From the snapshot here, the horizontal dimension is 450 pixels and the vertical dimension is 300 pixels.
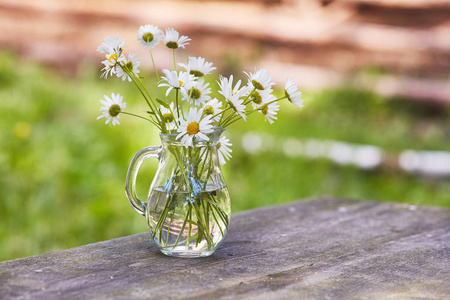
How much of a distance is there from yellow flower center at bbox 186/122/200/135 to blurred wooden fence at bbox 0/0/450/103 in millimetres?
4140

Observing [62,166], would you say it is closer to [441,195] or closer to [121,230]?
[121,230]

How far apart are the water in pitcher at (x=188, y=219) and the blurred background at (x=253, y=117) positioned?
1499 millimetres

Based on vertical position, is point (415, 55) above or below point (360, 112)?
above

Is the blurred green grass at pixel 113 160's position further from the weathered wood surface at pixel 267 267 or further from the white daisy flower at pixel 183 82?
the white daisy flower at pixel 183 82

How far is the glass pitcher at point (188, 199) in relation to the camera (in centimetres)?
119

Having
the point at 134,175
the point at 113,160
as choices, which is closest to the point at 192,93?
the point at 134,175

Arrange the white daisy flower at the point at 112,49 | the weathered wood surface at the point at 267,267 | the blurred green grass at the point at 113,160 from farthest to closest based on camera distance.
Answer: the blurred green grass at the point at 113,160
the white daisy flower at the point at 112,49
the weathered wood surface at the point at 267,267

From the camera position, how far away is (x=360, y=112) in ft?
16.4

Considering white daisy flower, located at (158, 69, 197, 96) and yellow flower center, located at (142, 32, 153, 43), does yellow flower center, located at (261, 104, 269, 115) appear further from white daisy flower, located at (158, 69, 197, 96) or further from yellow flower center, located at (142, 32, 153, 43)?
yellow flower center, located at (142, 32, 153, 43)

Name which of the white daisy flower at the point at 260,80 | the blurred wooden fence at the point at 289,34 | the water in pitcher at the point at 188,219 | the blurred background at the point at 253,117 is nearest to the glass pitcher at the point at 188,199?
the water in pitcher at the point at 188,219

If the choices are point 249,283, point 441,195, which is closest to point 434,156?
point 441,195

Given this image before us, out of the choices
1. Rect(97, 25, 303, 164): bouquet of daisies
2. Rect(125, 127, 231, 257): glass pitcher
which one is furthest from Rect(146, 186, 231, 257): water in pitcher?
Rect(97, 25, 303, 164): bouquet of daisies

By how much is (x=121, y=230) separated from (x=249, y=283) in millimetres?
1758

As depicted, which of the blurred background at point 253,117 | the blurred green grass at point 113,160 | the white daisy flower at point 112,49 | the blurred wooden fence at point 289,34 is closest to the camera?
the white daisy flower at point 112,49
